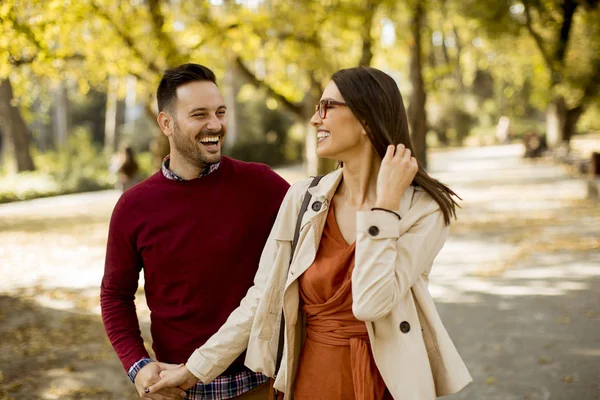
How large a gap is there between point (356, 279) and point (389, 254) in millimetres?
144

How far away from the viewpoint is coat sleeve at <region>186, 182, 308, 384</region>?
2.55 m

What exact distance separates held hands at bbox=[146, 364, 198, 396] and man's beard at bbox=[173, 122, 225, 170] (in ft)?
2.81

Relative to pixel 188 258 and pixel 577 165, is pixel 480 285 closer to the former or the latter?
pixel 188 258

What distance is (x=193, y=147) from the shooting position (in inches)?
111

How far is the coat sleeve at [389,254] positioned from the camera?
7.20 feet

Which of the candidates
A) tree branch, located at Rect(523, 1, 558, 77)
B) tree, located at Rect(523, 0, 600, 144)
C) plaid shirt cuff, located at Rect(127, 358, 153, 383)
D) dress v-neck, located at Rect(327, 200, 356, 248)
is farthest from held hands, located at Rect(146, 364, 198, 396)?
tree branch, located at Rect(523, 1, 558, 77)

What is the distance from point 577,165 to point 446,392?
21.2 m

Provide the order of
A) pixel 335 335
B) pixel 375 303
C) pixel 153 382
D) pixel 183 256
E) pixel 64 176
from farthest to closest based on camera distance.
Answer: pixel 64 176
pixel 183 256
pixel 153 382
pixel 335 335
pixel 375 303

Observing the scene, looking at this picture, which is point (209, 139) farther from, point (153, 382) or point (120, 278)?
point (153, 382)

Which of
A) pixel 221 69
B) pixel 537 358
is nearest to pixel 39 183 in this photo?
pixel 221 69

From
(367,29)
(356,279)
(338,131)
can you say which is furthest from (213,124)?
(367,29)

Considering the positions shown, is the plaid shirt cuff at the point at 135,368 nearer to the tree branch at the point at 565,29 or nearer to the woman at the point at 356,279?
the woman at the point at 356,279

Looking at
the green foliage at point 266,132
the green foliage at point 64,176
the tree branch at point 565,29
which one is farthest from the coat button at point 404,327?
the green foliage at point 266,132

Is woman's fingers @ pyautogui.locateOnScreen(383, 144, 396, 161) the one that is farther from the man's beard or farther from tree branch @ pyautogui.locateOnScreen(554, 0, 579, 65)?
tree branch @ pyautogui.locateOnScreen(554, 0, 579, 65)
